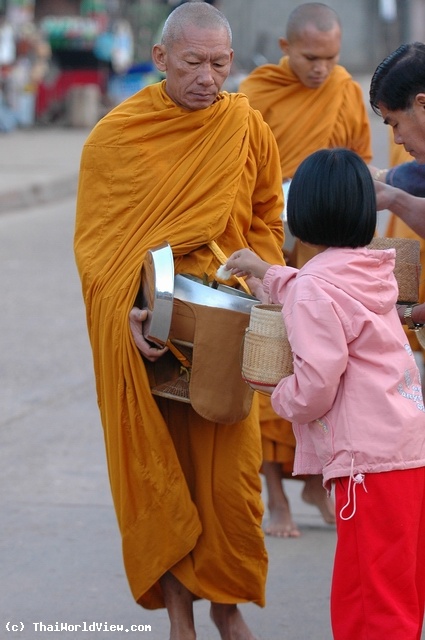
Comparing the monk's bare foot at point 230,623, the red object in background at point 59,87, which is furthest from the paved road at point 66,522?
the red object in background at point 59,87

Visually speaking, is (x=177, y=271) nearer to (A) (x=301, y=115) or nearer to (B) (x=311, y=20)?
(A) (x=301, y=115)

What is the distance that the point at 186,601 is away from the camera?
11.8ft

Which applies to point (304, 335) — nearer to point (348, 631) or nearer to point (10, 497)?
point (348, 631)

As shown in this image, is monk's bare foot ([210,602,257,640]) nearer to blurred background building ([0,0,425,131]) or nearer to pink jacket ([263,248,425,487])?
pink jacket ([263,248,425,487])

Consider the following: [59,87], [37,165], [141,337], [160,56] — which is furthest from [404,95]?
[59,87]

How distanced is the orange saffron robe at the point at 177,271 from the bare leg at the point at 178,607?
5cm

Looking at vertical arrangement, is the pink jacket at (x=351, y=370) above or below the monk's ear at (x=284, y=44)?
below

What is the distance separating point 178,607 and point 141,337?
0.82m

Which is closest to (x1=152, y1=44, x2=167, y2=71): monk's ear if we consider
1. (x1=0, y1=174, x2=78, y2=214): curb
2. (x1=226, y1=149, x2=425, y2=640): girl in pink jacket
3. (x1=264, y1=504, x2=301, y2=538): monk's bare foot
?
(x1=226, y1=149, x2=425, y2=640): girl in pink jacket

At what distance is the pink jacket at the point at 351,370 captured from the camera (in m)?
2.75

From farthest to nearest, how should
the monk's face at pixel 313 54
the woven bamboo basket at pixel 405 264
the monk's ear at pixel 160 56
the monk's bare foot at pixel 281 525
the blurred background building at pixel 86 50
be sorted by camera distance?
the blurred background building at pixel 86 50, the monk's face at pixel 313 54, the monk's bare foot at pixel 281 525, the monk's ear at pixel 160 56, the woven bamboo basket at pixel 405 264

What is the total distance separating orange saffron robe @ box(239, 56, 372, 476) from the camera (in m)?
4.88

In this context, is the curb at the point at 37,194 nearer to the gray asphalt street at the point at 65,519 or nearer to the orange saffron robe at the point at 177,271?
the gray asphalt street at the point at 65,519

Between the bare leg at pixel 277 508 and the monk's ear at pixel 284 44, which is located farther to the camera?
the monk's ear at pixel 284 44
